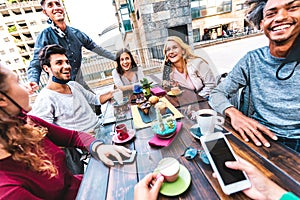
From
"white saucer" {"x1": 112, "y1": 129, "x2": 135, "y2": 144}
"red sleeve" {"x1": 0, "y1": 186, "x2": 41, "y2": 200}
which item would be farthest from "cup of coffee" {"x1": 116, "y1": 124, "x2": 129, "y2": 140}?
"red sleeve" {"x1": 0, "y1": 186, "x2": 41, "y2": 200}

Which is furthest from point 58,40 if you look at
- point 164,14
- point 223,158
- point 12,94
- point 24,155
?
point 164,14

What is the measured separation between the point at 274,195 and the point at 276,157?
7.7 inches

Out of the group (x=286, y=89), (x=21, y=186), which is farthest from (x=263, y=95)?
(x=21, y=186)

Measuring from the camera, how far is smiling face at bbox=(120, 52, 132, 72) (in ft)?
6.17

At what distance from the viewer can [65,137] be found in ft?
3.22

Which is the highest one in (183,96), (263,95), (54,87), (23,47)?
(23,47)

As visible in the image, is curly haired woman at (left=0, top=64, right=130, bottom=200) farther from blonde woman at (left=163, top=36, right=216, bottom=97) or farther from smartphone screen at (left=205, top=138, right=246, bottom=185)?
blonde woman at (left=163, top=36, right=216, bottom=97)

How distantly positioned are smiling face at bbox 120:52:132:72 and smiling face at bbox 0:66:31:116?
1.36m

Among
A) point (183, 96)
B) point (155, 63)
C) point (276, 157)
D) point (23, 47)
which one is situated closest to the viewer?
point (276, 157)

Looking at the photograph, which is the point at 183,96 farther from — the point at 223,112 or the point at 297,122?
the point at 297,122

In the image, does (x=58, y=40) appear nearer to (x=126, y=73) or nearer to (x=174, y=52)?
(x=126, y=73)

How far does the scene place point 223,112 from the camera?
906 mm

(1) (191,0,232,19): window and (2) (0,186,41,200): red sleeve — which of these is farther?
(1) (191,0,232,19): window

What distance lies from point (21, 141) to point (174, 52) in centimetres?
157
